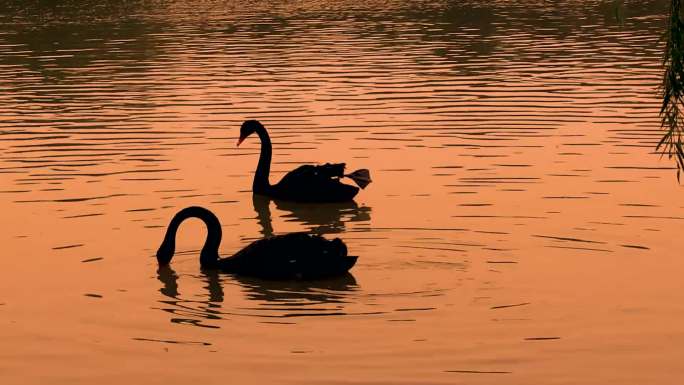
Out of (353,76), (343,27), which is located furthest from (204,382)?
(343,27)

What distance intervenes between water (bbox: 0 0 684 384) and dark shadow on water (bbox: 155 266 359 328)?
4 cm

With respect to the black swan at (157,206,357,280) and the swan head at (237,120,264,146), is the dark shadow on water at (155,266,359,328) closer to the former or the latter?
the black swan at (157,206,357,280)

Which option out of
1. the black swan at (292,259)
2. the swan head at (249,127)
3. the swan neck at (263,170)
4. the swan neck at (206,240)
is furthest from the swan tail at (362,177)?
the black swan at (292,259)

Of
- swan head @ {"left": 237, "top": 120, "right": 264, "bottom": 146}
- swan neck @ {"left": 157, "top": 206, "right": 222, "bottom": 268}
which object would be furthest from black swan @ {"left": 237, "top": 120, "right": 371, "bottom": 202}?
swan neck @ {"left": 157, "top": 206, "right": 222, "bottom": 268}

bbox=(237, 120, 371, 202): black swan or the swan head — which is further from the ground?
the swan head

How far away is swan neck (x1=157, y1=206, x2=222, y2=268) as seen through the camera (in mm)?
15023

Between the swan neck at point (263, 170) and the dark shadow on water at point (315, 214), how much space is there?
107 mm

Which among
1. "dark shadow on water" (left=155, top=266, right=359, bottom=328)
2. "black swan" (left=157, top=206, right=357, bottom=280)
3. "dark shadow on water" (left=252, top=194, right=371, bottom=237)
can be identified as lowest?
"dark shadow on water" (left=252, top=194, right=371, bottom=237)

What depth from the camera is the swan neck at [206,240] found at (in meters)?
15.0

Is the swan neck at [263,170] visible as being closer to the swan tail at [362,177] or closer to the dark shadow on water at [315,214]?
the dark shadow on water at [315,214]

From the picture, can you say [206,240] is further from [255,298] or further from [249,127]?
[249,127]

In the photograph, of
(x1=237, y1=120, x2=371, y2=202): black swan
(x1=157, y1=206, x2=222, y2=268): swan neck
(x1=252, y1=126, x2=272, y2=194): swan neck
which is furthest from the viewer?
(x1=252, y1=126, x2=272, y2=194): swan neck

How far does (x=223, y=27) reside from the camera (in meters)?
45.0

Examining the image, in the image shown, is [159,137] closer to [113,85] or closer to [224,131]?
[224,131]
